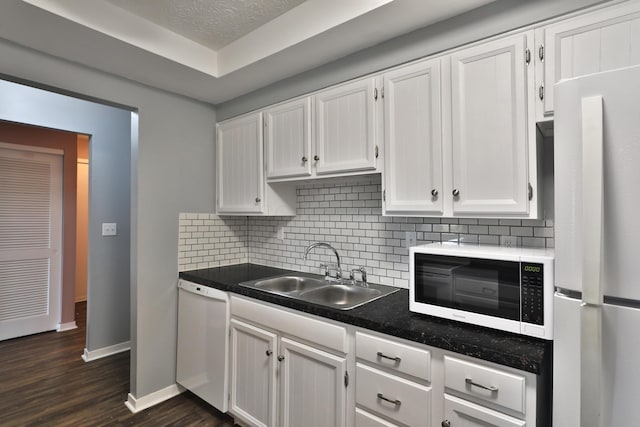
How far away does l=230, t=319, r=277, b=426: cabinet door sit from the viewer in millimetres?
1947

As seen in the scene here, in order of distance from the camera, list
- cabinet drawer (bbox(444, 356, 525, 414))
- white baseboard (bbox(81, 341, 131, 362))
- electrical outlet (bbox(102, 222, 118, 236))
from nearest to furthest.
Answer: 1. cabinet drawer (bbox(444, 356, 525, 414))
2. white baseboard (bbox(81, 341, 131, 362))
3. electrical outlet (bbox(102, 222, 118, 236))

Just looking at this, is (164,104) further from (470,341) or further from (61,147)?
(470,341)

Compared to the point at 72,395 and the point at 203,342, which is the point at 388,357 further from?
the point at 72,395

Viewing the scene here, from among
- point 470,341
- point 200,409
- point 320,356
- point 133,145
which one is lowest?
point 200,409

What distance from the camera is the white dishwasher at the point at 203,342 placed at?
87.6 inches

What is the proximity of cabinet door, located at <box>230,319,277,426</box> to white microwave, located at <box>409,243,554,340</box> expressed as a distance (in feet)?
3.10

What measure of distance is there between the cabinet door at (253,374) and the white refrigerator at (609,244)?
4.94ft

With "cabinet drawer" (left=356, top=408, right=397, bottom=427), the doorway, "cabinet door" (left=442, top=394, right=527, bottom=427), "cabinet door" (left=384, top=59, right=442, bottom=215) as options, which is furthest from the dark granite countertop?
the doorway

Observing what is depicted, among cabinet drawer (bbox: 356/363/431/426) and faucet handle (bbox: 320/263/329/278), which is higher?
faucet handle (bbox: 320/263/329/278)

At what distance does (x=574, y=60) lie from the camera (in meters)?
1.29

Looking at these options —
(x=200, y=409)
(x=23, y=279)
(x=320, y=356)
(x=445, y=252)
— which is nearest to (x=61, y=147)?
(x=23, y=279)

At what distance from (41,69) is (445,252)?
2462 mm

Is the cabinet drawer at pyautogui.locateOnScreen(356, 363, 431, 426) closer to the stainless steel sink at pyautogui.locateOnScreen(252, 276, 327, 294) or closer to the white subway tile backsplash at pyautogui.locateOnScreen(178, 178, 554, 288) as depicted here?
the white subway tile backsplash at pyautogui.locateOnScreen(178, 178, 554, 288)

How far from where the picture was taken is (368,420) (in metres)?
1.53
